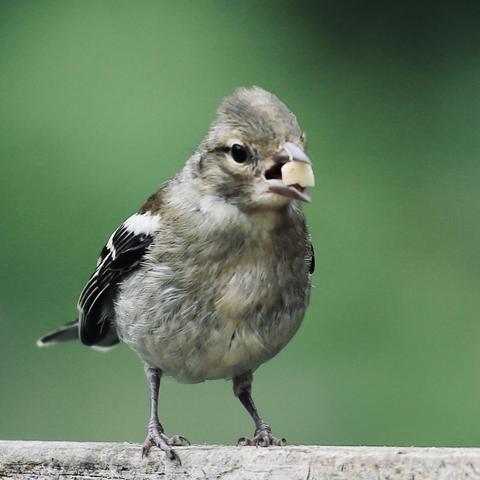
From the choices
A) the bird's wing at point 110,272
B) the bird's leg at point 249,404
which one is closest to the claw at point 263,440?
the bird's leg at point 249,404

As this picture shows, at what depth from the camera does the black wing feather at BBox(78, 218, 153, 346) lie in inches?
114

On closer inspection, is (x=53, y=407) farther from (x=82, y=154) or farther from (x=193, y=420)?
(x=82, y=154)

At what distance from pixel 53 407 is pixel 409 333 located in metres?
0.95

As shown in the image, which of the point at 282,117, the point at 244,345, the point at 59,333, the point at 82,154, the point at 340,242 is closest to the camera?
the point at 282,117

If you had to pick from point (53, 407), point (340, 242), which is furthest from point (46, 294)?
point (340, 242)

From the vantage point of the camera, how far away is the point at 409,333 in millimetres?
3652

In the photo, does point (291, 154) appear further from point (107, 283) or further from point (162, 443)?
point (107, 283)

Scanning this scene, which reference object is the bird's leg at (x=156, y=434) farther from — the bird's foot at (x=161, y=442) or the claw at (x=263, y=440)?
the claw at (x=263, y=440)

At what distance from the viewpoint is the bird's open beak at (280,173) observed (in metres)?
2.27

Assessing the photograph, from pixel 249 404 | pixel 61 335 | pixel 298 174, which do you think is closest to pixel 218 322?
pixel 249 404

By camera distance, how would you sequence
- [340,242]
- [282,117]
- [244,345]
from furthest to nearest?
1. [340,242]
2. [244,345]
3. [282,117]

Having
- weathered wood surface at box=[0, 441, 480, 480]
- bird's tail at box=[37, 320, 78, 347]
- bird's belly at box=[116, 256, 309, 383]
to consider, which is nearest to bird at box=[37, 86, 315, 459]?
bird's belly at box=[116, 256, 309, 383]

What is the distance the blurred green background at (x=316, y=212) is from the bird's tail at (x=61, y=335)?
11.6 inches

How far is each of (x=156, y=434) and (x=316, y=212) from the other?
138 cm
